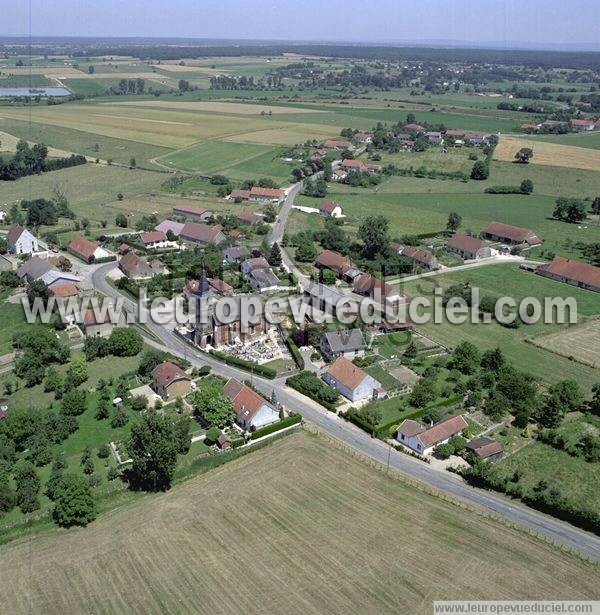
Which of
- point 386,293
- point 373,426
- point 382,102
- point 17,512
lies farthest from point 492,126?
point 17,512

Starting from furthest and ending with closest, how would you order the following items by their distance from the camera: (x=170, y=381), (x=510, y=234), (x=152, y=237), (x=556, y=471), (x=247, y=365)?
1. (x=510, y=234)
2. (x=152, y=237)
3. (x=247, y=365)
4. (x=170, y=381)
5. (x=556, y=471)

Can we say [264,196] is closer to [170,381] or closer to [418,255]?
[418,255]

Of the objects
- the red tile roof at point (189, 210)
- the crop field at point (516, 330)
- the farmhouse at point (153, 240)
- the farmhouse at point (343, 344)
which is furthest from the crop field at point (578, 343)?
the red tile roof at point (189, 210)

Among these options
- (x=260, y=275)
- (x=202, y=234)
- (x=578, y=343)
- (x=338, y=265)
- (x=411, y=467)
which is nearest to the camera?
(x=411, y=467)

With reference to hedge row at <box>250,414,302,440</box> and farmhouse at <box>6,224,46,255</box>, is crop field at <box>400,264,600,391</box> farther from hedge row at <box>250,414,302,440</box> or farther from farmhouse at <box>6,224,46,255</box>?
farmhouse at <box>6,224,46,255</box>

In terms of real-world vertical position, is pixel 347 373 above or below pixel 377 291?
below

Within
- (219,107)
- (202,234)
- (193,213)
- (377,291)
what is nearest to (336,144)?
(193,213)

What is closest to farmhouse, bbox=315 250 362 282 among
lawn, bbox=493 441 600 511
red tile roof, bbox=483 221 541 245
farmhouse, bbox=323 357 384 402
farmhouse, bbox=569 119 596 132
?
farmhouse, bbox=323 357 384 402
